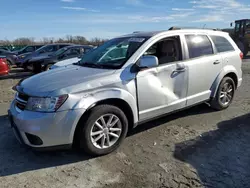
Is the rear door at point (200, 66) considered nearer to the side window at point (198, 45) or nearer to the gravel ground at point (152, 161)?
the side window at point (198, 45)

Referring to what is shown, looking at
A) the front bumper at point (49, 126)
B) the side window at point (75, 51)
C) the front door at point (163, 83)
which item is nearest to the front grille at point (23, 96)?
the front bumper at point (49, 126)

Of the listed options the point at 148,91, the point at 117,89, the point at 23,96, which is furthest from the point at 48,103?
the point at 148,91

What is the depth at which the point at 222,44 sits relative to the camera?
16.5ft

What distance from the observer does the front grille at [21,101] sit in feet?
10.4

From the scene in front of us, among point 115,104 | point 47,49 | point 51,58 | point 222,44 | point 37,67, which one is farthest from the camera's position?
point 47,49

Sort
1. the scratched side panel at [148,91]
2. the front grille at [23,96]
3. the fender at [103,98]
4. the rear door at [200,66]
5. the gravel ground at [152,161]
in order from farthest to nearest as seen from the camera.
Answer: the rear door at [200,66] < the scratched side panel at [148,91] < the front grille at [23,96] < the fender at [103,98] < the gravel ground at [152,161]

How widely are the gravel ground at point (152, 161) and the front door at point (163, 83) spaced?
1.64 ft

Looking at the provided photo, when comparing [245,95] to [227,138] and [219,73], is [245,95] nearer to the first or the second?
[219,73]

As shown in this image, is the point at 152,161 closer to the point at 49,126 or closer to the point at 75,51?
the point at 49,126

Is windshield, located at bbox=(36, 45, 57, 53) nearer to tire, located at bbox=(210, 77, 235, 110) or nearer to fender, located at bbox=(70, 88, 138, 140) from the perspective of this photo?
tire, located at bbox=(210, 77, 235, 110)

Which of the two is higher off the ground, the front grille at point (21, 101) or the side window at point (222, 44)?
the side window at point (222, 44)

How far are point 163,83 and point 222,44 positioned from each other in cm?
206

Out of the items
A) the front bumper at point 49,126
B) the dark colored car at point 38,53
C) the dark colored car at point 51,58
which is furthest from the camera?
the dark colored car at point 38,53

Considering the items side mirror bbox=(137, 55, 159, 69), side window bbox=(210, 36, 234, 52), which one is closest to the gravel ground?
side mirror bbox=(137, 55, 159, 69)
